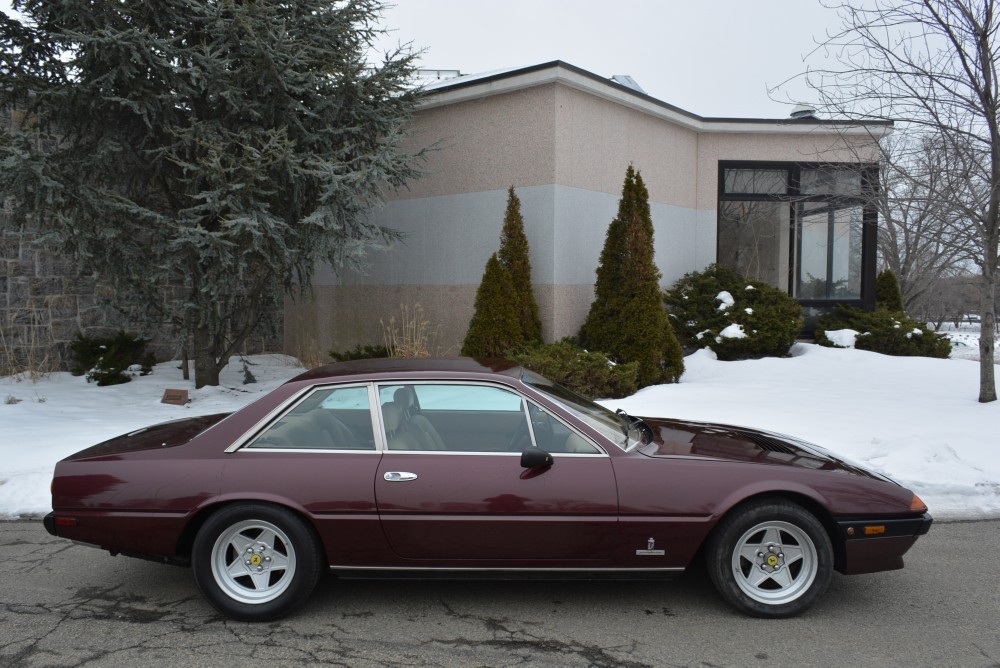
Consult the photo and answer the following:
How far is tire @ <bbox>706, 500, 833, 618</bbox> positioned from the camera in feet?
12.2

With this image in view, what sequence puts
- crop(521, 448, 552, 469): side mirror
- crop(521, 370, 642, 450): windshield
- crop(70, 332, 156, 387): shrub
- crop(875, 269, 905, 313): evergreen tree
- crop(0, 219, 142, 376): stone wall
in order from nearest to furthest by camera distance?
crop(521, 448, 552, 469): side mirror → crop(521, 370, 642, 450): windshield → crop(70, 332, 156, 387): shrub → crop(0, 219, 142, 376): stone wall → crop(875, 269, 905, 313): evergreen tree

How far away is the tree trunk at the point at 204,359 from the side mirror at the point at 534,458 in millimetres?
7549

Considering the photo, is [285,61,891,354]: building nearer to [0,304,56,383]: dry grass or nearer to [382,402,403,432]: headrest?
[0,304,56,383]: dry grass

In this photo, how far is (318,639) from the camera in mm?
3584

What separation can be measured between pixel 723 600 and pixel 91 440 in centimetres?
618

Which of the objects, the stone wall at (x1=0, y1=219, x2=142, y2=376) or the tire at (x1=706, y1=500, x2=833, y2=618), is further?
the stone wall at (x1=0, y1=219, x2=142, y2=376)

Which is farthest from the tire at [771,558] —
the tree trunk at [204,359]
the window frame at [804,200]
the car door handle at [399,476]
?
the window frame at [804,200]

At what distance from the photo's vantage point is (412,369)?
421cm

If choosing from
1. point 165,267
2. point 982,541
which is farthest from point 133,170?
point 982,541

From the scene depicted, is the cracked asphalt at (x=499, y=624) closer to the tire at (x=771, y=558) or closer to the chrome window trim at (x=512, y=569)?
the tire at (x=771, y=558)

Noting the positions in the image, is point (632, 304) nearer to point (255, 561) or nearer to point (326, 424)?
point (326, 424)

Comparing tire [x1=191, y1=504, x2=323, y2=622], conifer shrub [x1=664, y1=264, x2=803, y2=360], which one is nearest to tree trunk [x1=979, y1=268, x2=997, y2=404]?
conifer shrub [x1=664, y1=264, x2=803, y2=360]

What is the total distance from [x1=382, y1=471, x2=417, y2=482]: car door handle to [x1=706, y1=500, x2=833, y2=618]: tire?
5.04 ft

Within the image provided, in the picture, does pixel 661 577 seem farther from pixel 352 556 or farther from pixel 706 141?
pixel 706 141
